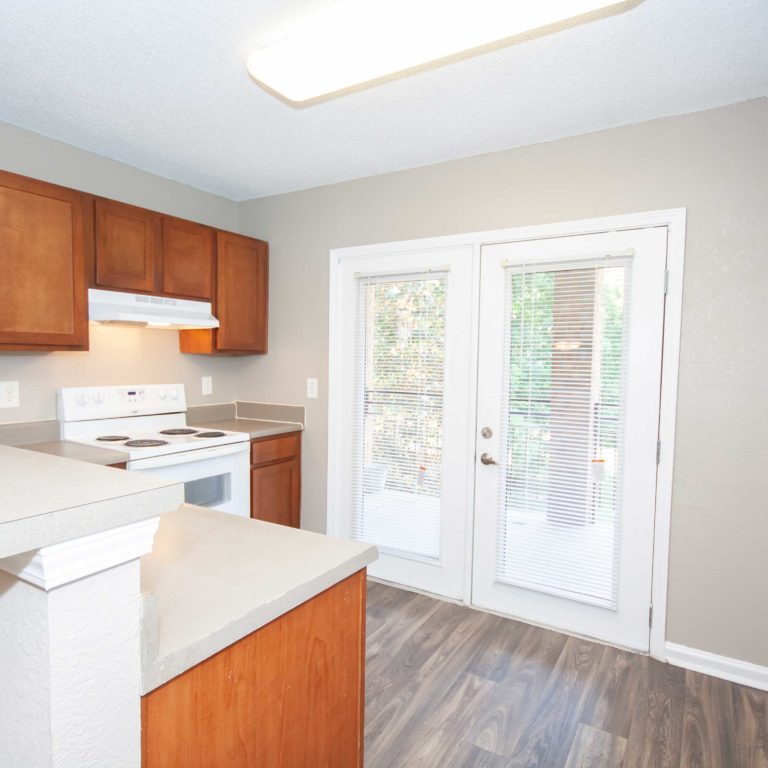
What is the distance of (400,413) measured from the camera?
3.15m

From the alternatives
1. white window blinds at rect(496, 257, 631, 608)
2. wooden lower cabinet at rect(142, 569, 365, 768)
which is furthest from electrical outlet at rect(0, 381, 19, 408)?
white window blinds at rect(496, 257, 631, 608)

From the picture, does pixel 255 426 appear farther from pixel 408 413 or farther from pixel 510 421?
pixel 510 421

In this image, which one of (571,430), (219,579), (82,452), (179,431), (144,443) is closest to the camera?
(219,579)

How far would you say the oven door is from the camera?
2736mm

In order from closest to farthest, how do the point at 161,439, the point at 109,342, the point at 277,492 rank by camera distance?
1. the point at 161,439
2. the point at 109,342
3. the point at 277,492

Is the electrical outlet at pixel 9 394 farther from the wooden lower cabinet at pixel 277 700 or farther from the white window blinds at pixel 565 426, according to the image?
the white window blinds at pixel 565 426

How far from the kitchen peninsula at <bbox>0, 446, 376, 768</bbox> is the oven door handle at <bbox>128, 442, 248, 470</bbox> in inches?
58.4

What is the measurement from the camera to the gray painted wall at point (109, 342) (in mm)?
2664

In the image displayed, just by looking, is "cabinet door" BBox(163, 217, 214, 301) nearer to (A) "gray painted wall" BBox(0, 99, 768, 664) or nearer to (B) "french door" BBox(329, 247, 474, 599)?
(A) "gray painted wall" BBox(0, 99, 768, 664)

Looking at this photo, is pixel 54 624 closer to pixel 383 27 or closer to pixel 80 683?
pixel 80 683

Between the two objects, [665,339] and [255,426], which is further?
[255,426]

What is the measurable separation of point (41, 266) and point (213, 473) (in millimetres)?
1308

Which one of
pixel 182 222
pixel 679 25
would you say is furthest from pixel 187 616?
pixel 182 222

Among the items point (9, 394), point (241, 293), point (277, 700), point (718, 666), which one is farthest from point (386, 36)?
point (718, 666)
